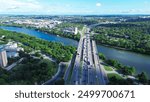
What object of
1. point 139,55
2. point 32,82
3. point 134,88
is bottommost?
point 139,55

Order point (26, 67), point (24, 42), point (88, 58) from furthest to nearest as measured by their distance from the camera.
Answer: point (24, 42), point (88, 58), point (26, 67)

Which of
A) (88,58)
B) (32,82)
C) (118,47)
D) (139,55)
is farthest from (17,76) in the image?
(118,47)

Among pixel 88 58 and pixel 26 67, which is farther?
pixel 88 58

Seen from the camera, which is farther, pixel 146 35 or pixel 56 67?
pixel 146 35

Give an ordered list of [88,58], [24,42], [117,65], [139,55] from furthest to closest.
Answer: [24,42], [139,55], [88,58], [117,65]

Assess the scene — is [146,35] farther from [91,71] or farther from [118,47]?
[91,71]

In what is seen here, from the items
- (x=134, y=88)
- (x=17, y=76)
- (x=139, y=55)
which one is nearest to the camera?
(x=134, y=88)

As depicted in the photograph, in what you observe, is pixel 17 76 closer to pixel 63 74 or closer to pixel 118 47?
pixel 63 74

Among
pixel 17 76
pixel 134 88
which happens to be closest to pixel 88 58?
pixel 17 76

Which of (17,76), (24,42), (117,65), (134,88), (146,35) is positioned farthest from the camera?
(146,35)

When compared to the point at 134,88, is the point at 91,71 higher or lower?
lower
